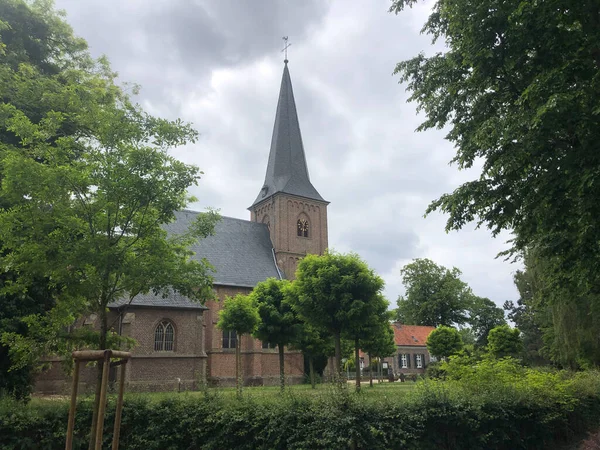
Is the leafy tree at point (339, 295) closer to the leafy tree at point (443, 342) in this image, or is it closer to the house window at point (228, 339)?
the house window at point (228, 339)

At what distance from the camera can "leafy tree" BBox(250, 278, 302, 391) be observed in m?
22.6

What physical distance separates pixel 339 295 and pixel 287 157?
84.4 ft

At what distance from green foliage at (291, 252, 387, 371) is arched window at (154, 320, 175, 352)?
12912mm

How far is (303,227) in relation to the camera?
42.3 meters

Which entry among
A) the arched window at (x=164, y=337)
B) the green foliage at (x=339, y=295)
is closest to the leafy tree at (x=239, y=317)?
the green foliage at (x=339, y=295)

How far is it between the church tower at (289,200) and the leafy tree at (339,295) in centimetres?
1872

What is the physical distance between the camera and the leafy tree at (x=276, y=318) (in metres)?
22.6

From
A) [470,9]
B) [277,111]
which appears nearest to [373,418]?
[470,9]

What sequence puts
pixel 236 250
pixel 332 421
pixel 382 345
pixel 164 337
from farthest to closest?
pixel 236 250
pixel 382 345
pixel 164 337
pixel 332 421

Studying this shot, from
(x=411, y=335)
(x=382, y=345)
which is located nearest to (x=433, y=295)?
(x=411, y=335)

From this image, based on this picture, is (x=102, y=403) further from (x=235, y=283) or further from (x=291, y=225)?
(x=291, y=225)

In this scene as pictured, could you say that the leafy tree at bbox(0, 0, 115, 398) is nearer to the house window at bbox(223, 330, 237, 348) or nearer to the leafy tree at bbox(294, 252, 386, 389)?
the leafy tree at bbox(294, 252, 386, 389)

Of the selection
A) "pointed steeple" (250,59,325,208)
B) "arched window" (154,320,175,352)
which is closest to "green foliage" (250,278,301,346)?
"arched window" (154,320,175,352)

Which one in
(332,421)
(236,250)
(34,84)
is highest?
(236,250)
